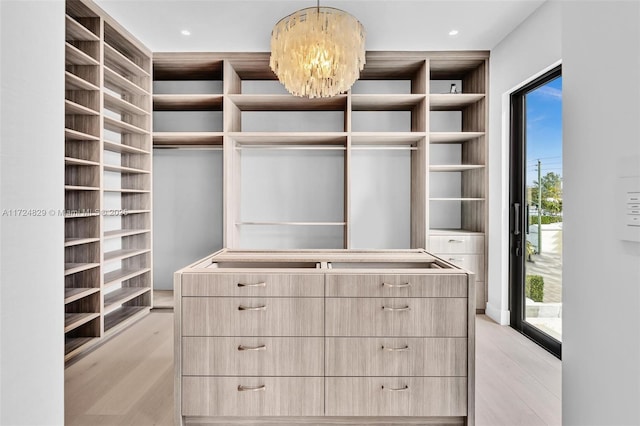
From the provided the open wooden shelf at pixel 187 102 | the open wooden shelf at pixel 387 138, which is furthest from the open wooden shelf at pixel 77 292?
the open wooden shelf at pixel 387 138

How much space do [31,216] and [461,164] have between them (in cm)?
376

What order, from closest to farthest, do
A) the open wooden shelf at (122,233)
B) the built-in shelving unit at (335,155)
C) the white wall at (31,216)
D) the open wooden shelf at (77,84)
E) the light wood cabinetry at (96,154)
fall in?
the white wall at (31,216), the open wooden shelf at (77,84), the light wood cabinetry at (96,154), the open wooden shelf at (122,233), the built-in shelving unit at (335,155)

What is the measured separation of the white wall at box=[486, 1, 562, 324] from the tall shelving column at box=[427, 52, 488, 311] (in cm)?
8

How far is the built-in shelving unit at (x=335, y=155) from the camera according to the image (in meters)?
3.58

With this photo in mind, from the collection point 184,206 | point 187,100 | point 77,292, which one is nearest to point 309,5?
point 187,100

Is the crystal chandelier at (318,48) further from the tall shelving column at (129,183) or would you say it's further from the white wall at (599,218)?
the tall shelving column at (129,183)

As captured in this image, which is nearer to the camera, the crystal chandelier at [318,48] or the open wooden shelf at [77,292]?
the crystal chandelier at [318,48]

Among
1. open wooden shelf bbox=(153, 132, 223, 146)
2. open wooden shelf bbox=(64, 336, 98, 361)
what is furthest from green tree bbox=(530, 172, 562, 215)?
open wooden shelf bbox=(64, 336, 98, 361)

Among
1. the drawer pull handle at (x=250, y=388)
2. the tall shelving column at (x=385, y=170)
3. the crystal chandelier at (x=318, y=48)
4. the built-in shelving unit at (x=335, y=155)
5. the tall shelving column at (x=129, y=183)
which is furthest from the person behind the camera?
the tall shelving column at (x=385, y=170)

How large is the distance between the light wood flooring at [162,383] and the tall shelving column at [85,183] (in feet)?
1.06

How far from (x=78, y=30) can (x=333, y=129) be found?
7.68 feet

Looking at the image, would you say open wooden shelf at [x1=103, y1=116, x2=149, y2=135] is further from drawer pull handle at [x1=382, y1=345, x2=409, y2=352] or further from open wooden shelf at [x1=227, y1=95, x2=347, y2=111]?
drawer pull handle at [x1=382, y1=345, x2=409, y2=352]

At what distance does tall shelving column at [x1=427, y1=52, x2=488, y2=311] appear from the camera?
3395 mm

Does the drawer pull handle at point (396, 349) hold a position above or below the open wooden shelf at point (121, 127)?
below
